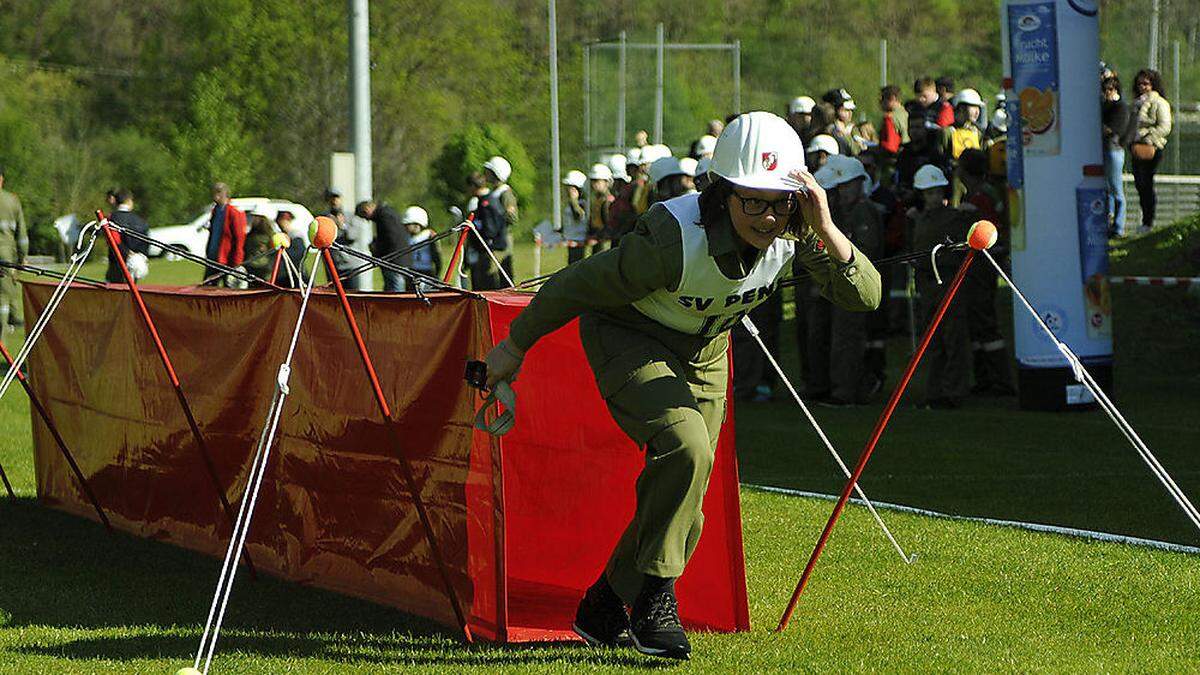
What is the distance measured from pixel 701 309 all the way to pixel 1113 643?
1986mm

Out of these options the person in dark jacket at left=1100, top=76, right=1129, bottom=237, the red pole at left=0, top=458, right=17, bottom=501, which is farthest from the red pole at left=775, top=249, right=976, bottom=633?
the person in dark jacket at left=1100, top=76, right=1129, bottom=237

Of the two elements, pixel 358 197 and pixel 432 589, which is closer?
pixel 432 589

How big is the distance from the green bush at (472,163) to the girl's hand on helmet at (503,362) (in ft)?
180

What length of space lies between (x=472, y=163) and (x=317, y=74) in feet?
47.8

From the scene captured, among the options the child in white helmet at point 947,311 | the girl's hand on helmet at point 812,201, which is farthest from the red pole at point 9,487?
the child in white helmet at point 947,311

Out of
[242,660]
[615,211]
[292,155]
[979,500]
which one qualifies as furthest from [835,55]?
[242,660]

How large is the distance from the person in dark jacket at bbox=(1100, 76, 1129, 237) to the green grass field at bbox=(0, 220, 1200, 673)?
722 centimetres

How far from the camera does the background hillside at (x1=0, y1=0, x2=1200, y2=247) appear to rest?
69125 mm

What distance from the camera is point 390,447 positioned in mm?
6527

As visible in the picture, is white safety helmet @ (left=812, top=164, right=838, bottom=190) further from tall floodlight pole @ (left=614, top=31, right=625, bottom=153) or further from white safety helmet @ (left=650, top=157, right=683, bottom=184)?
tall floodlight pole @ (left=614, top=31, right=625, bottom=153)

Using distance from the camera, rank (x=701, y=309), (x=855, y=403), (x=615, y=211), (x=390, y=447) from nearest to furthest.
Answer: (x=701, y=309) < (x=390, y=447) < (x=855, y=403) < (x=615, y=211)

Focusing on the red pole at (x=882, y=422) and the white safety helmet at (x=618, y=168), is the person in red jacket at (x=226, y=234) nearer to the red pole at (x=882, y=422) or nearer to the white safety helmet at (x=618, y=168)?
the white safety helmet at (x=618, y=168)

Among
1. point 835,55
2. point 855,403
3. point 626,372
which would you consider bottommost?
point 855,403

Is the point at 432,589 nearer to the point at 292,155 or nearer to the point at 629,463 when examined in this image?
the point at 629,463
